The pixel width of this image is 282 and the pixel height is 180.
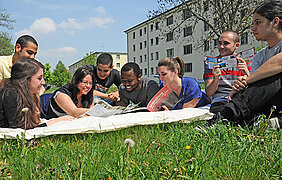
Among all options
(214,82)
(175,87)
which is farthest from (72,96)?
(214,82)

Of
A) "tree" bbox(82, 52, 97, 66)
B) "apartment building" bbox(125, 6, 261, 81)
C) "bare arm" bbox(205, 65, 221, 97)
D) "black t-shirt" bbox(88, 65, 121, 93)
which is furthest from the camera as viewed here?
"apartment building" bbox(125, 6, 261, 81)

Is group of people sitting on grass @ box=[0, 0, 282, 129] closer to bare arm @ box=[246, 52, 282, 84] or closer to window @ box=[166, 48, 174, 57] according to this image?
bare arm @ box=[246, 52, 282, 84]

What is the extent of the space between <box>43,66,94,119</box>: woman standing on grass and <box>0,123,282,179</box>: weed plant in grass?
4.59 ft

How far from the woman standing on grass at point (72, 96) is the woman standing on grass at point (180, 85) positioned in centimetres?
123

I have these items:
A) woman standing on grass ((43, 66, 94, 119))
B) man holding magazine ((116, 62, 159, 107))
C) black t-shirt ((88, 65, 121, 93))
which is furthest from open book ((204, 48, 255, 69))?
black t-shirt ((88, 65, 121, 93))

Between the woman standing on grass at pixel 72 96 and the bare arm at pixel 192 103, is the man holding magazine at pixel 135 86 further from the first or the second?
the bare arm at pixel 192 103

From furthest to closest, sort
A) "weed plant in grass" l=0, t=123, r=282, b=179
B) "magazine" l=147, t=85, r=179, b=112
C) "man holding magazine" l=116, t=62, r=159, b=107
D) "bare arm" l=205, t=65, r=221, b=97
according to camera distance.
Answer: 1. "man holding magazine" l=116, t=62, r=159, b=107
2. "magazine" l=147, t=85, r=179, b=112
3. "bare arm" l=205, t=65, r=221, b=97
4. "weed plant in grass" l=0, t=123, r=282, b=179

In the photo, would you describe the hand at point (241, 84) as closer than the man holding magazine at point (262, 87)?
No

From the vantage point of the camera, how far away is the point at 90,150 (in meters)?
2.03

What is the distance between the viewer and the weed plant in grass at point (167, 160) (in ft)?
5.18

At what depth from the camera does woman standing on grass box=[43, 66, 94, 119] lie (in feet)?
12.3

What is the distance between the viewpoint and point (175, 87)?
3832 millimetres

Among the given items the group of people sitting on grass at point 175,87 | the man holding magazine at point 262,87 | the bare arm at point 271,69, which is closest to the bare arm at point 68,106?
the group of people sitting on grass at point 175,87

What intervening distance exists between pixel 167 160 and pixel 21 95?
70.5 inches
